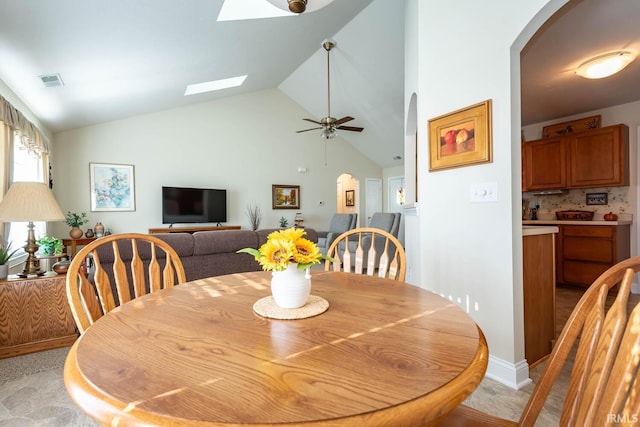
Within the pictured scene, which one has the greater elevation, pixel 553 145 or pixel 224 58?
pixel 224 58

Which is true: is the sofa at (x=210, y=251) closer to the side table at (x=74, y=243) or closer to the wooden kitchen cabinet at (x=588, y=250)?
the side table at (x=74, y=243)

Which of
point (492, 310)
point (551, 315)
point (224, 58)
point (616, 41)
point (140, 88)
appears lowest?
point (551, 315)

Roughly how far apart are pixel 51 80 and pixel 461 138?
13.6 feet

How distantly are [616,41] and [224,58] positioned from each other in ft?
14.3

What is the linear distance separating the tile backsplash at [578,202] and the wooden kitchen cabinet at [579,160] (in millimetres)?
263

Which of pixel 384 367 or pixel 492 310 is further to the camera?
pixel 492 310

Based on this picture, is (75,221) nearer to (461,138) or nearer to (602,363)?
(461,138)

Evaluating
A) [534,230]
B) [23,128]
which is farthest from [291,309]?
[23,128]

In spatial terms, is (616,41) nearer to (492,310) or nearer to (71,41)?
(492,310)

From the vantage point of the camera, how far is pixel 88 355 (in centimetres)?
68

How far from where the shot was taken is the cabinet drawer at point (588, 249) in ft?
12.0

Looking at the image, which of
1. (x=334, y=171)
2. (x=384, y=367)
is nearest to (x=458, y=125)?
(x=384, y=367)

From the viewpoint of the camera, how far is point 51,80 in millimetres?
3301

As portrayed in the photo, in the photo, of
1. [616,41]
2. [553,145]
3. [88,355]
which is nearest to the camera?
[88,355]
